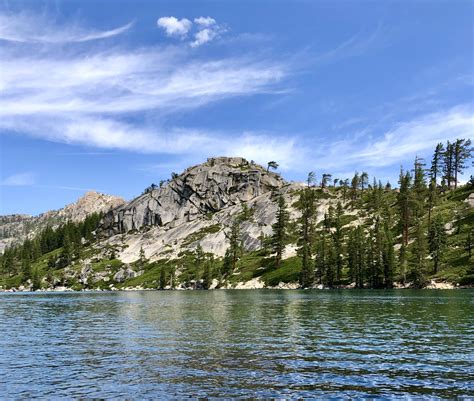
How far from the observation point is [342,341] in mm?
40750

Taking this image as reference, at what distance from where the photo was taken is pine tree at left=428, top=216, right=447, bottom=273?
518 feet

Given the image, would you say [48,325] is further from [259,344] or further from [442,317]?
[442,317]

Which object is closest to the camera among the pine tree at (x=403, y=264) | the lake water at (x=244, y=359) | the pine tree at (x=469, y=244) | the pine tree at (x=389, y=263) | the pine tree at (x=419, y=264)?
the lake water at (x=244, y=359)

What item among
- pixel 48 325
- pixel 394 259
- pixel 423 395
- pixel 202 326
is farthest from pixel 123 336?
pixel 394 259

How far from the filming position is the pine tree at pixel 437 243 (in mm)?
157875

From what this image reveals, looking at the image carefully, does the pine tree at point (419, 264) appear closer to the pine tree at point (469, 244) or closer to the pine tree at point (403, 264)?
the pine tree at point (403, 264)

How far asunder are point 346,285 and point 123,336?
468 feet

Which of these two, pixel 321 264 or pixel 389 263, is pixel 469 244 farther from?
pixel 321 264

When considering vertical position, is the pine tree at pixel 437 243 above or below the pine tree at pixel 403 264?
above

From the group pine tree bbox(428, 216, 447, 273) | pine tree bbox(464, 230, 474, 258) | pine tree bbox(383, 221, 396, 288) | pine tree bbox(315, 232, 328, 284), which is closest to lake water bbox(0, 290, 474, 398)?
pine tree bbox(383, 221, 396, 288)

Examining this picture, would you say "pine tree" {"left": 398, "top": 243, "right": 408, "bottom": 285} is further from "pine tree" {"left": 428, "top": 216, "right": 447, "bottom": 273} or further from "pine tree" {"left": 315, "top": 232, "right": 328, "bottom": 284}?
"pine tree" {"left": 315, "top": 232, "right": 328, "bottom": 284}

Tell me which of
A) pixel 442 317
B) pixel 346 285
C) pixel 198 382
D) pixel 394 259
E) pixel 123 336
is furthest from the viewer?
pixel 346 285

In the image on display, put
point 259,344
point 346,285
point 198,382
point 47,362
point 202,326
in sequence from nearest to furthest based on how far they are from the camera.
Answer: point 198,382 → point 47,362 → point 259,344 → point 202,326 → point 346,285

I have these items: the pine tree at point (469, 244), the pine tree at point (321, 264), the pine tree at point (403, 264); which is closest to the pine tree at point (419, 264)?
the pine tree at point (403, 264)
